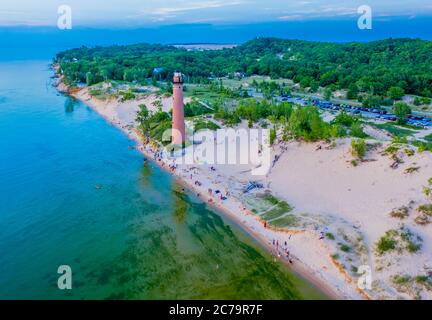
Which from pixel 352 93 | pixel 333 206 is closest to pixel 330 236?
pixel 333 206

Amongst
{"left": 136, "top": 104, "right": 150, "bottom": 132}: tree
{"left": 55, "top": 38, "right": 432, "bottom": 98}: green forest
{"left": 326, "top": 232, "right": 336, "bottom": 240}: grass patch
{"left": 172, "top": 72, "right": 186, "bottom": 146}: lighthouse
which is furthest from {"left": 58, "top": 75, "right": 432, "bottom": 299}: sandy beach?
{"left": 55, "top": 38, "right": 432, "bottom": 98}: green forest

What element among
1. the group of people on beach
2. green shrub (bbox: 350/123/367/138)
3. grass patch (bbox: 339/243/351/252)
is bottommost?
the group of people on beach

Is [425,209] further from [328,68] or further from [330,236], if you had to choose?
[328,68]

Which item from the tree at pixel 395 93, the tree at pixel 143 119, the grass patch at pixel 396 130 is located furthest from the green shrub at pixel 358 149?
the tree at pixel 395 93

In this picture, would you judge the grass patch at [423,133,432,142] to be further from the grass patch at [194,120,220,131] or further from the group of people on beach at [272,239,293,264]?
the group of people on beach at [272,239,293,264]

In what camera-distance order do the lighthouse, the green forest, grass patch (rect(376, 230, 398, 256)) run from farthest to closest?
the green forest < the lighthouse < grass patch (rect(376, 230, 398, 256))

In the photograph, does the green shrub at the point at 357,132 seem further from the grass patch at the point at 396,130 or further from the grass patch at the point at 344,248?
the grass patch at the point at 344,248

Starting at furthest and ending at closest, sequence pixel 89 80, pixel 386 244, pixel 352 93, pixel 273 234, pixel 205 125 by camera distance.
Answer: pixel 89 80 → pixel 352 93 → pixel 205 125 → pixel 273 234 → pixel 386 244
